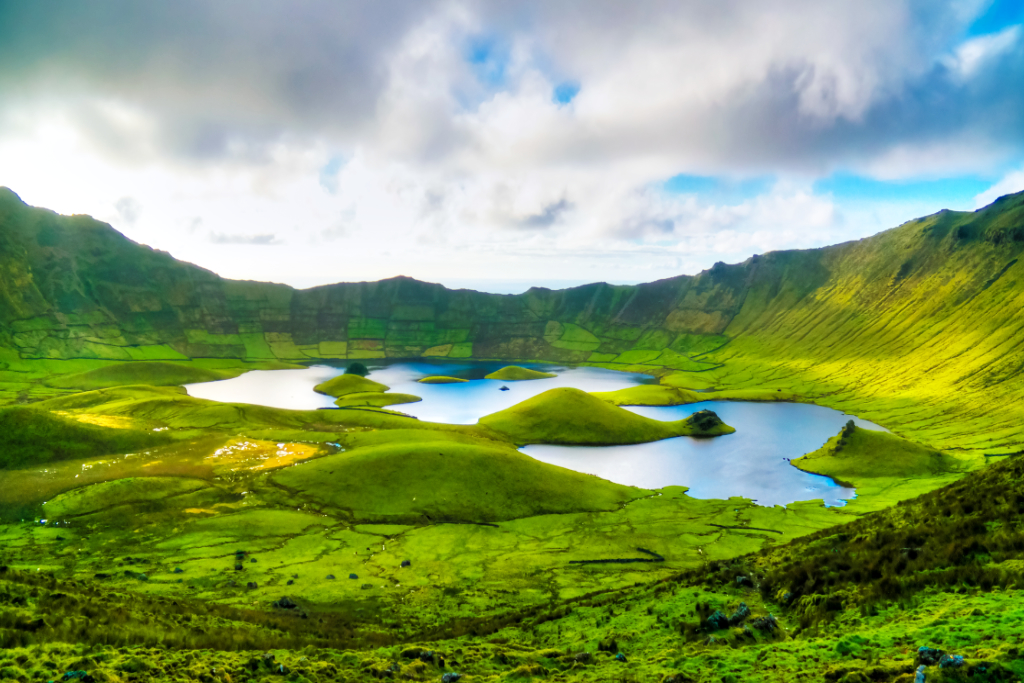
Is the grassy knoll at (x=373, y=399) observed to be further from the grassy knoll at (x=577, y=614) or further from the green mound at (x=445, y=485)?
the grassy knoll at (x=577, y=614)

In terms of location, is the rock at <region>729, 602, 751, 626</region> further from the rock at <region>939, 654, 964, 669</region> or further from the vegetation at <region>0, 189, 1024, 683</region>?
the rock at <region>939, 654, 964, 669</region>

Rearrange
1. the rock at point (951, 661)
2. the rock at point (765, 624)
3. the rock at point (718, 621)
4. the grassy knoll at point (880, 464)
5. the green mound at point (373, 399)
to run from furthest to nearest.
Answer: the green mound at point (373, 399), the grassy knoll at point (880, 464), the rock at point (718, 621), the rock at point (765, 624), the rock at point (951, 661)

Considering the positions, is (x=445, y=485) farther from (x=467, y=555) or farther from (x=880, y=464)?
(x=880, y=464)

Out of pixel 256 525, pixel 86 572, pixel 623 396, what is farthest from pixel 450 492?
pixel 623 396

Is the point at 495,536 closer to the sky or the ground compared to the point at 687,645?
closer to the ground

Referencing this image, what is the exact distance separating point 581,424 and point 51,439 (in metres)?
101

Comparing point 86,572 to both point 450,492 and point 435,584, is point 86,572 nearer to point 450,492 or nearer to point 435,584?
point 435,584

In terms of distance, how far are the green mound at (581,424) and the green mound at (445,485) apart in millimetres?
37060

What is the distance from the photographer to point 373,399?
169 metres

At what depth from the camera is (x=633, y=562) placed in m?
54.8

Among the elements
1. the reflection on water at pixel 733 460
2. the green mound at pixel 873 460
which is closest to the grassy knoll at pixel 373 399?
the reflection on water at pixel 733 460

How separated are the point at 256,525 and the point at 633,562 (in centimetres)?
4190

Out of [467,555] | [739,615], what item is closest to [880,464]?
[467,555]

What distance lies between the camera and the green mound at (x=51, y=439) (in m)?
77.2
